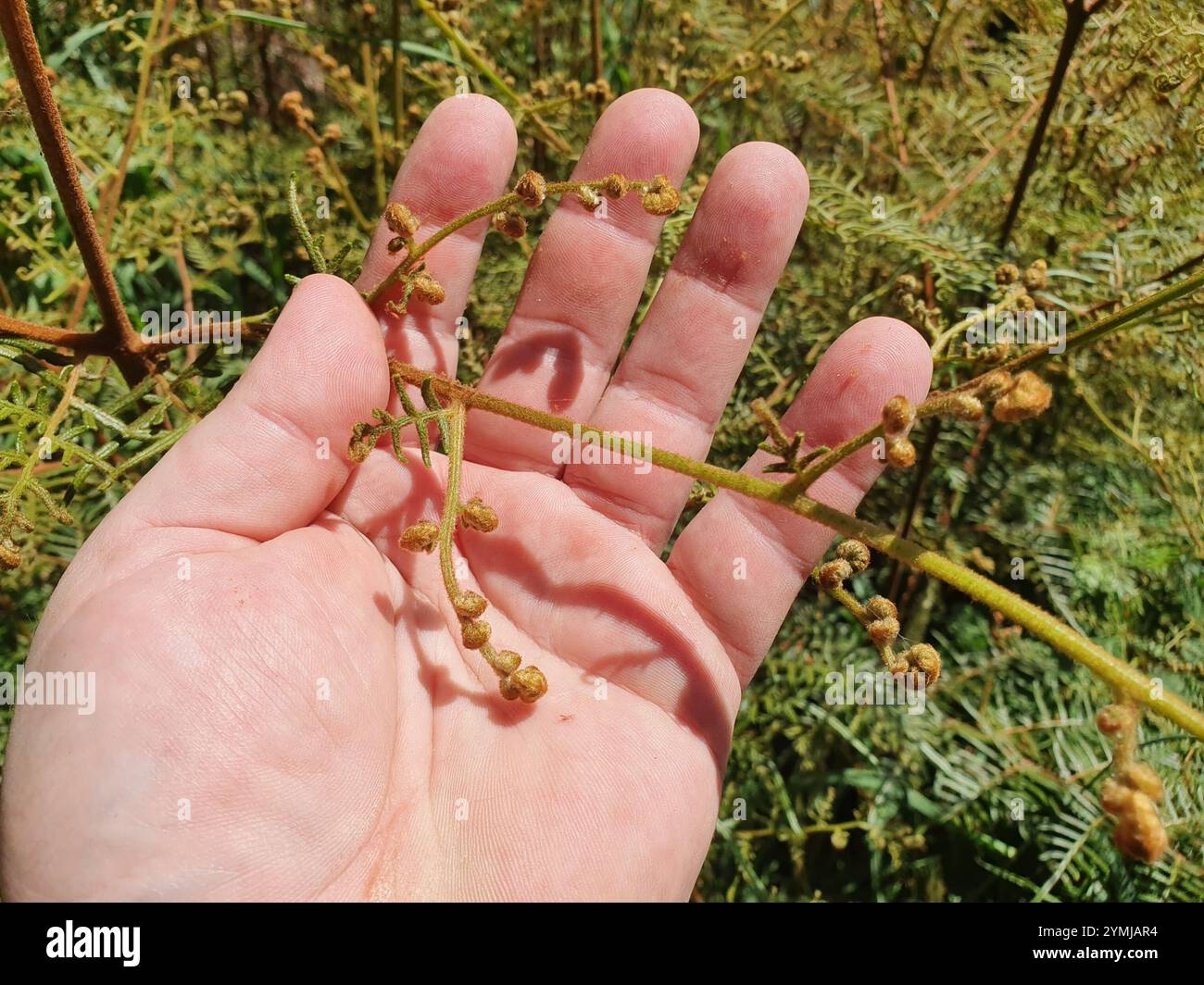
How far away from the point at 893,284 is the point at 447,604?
1647 mm

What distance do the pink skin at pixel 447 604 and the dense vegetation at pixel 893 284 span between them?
33 centimetres

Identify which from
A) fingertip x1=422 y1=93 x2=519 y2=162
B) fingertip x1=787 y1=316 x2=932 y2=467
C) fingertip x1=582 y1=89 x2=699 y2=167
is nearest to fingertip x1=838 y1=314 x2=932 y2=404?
fingertip x1=787 y1=316 x2=932 y2=467

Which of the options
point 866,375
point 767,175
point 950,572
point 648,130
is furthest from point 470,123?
point 950,572

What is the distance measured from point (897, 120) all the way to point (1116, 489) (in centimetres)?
156

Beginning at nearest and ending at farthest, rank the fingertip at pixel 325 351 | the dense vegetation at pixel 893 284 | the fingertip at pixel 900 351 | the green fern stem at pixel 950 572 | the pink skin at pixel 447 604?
the green fern stem at pixel 950 572
the pink skin at pixel 447 604
the fingertip at pixel 325 351
the fingertip at pixel 900 351
the dense vegetation at pixel 893 284

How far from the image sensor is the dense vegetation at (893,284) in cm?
295

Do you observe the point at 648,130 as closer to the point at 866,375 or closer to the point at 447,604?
the point at 866,375

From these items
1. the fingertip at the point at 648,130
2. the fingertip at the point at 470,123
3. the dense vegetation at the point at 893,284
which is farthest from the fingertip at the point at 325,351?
the fingertip at the point at 648,130

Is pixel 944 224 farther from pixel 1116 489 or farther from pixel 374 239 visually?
pixel 374 239

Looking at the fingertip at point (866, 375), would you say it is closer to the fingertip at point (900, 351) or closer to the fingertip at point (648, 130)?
the fingertip at point (900, 351)

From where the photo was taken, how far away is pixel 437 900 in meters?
2.16
